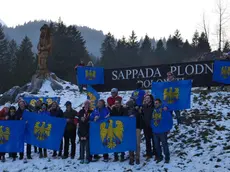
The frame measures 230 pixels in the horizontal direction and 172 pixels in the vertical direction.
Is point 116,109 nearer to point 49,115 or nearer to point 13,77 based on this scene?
point 49,115

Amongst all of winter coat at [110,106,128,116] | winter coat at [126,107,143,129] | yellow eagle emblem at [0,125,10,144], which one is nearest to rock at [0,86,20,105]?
yellow eagle emblem at [0,125,10,144]

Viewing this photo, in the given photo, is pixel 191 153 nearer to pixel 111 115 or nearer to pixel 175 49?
pixel 111 115

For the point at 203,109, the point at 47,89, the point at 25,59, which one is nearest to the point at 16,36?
the point at 25,59

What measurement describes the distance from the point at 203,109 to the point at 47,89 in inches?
497

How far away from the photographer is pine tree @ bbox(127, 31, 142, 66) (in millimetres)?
63406

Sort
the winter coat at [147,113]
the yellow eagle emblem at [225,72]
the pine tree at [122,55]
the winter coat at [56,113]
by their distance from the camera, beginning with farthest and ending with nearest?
the pine tree at [122,55] → the yellow eagle emblem at [225,72] → the winter coat at [56,113] → the winter coat at [147,113]

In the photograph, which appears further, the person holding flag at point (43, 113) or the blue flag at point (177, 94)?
the blue flag at point (177, 94)

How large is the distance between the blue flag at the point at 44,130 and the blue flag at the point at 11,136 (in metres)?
0.22

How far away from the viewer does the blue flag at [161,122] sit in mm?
8938

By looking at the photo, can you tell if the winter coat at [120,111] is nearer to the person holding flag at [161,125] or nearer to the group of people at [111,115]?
the group of people at [111,115]

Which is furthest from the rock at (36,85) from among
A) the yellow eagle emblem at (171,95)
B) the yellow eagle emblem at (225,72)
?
the yellow eagle emblem at (225,72)

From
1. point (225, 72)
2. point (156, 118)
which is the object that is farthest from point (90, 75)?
point (156, 118)

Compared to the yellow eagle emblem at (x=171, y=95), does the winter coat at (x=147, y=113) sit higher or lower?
lower

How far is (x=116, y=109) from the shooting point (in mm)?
9641
